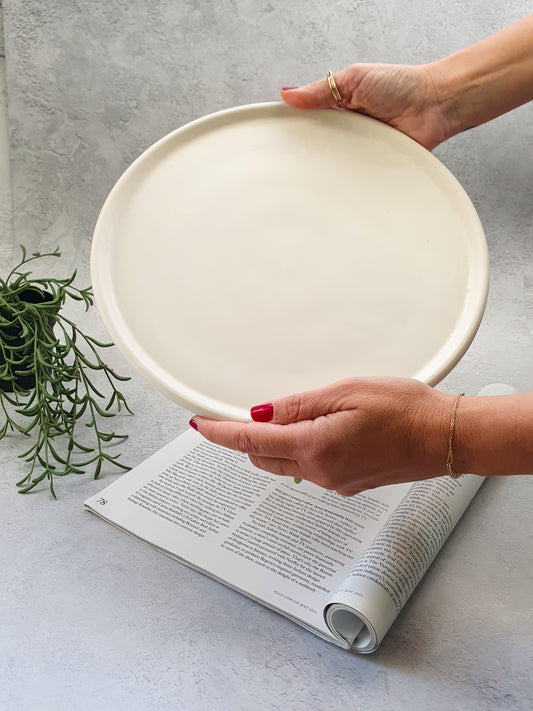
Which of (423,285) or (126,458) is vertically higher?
(423,285)

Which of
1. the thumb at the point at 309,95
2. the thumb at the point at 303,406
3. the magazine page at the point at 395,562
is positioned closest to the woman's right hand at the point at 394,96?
the thumb at the point at 309,95

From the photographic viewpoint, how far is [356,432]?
792 mm

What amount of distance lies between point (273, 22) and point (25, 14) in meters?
0.60

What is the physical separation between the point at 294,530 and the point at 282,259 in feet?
1.28

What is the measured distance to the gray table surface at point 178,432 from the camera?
32.7 inches

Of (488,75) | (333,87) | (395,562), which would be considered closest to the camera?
(395,562)

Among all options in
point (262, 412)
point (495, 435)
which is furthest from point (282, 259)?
point (495, 435)

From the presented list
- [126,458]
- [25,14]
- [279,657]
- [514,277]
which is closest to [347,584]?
[279,657]

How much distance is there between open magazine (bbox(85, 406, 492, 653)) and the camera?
0.87 metres

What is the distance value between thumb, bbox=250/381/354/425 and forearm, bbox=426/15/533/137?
0.59m

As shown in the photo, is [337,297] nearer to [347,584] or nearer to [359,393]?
[359,393]

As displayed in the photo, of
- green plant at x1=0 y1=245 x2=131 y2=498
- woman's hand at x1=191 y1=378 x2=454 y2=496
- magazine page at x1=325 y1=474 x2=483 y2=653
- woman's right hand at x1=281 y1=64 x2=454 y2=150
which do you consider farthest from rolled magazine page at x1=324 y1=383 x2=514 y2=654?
woman's right hand at x1=281 y1=64 x2=454 y2=150

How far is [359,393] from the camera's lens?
80cm

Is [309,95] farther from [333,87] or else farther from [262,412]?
[262,412]
